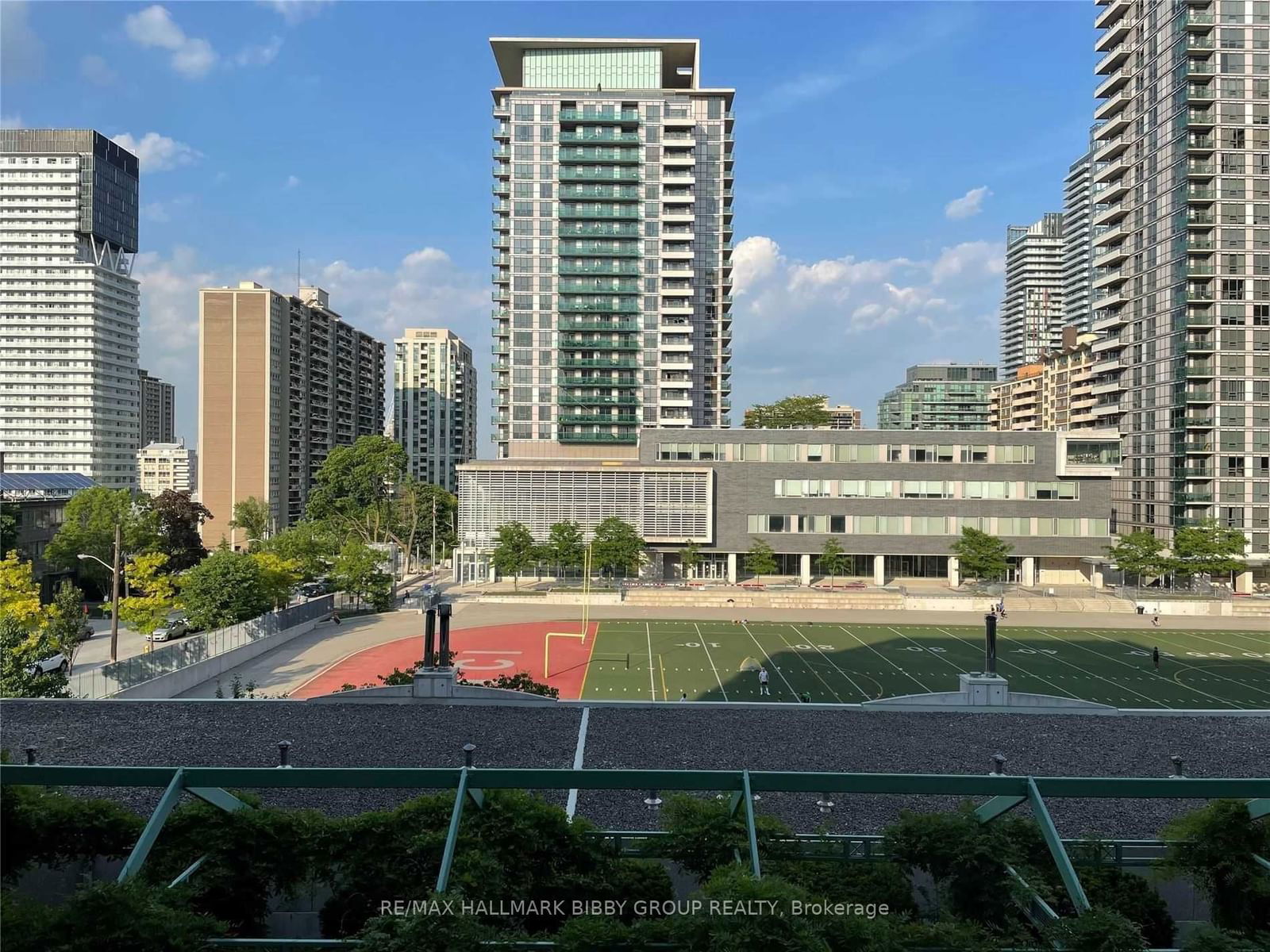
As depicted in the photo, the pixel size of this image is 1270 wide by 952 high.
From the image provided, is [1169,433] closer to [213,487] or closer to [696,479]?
[696,479]

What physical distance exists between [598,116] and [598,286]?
62.0 feet

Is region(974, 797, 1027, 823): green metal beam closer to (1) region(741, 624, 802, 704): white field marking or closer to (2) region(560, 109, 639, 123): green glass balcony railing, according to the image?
(1) region(741, 624, 802, 704): white field marking

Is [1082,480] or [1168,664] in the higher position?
[1082,480]

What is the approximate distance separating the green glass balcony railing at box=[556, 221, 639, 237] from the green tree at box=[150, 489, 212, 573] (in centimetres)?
4784

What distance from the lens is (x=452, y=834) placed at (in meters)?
9.72

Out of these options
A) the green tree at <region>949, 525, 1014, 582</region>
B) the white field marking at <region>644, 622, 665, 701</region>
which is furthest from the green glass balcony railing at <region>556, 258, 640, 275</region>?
the white field marking at <region>644, 622, 665, 701</region>

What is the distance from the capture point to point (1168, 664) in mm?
42812

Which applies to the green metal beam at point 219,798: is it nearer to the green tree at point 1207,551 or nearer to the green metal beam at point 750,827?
the green metal beam at point 750,827

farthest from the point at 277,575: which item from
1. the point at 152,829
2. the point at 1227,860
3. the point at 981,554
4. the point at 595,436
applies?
the point at 981,554

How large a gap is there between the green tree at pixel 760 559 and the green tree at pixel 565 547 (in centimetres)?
1409

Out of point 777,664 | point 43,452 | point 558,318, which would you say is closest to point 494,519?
point 558,318

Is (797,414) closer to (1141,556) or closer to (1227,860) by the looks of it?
(1141,556)

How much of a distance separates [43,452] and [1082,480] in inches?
5608

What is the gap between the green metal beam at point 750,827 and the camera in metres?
9.35
